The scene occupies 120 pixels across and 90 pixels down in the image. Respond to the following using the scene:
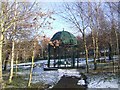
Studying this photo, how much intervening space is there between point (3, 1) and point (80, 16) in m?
13.7

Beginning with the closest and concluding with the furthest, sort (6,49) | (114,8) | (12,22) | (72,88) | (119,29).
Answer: (12,22), (6,49), (72,88), (114,8), (119,29)

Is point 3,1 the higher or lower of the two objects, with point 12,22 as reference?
higher

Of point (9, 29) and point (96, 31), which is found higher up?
point (96, 31)

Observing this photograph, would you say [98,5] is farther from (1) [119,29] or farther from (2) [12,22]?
(2) [12,22]

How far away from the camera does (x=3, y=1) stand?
7.72 meters

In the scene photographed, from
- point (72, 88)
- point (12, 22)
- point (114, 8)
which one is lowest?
point (72, 88)

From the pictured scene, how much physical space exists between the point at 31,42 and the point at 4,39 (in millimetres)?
2776

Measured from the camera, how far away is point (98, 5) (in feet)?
70.1

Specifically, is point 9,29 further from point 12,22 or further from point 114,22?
point 114,22

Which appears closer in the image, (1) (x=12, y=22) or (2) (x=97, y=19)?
(1) (x=12, y=22)

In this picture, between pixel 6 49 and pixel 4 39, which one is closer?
pixel 4 39

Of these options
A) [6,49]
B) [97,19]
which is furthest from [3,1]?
[97,19]

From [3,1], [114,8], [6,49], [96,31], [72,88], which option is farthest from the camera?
[96,31]

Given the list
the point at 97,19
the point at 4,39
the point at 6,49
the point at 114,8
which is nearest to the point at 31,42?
the point at 6,49
